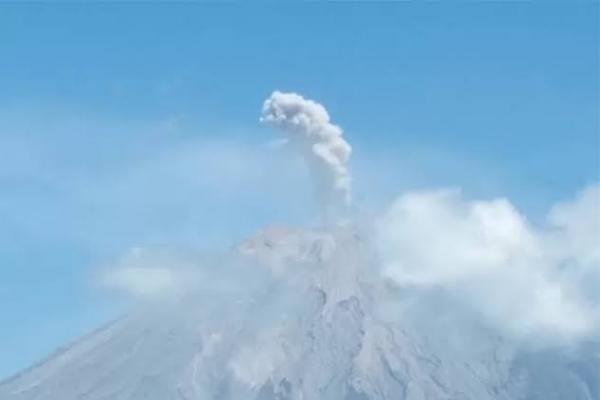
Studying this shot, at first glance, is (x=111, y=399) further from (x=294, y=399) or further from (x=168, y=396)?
(x=294, y=399)

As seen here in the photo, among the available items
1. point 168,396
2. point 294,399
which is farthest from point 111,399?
point 294,399

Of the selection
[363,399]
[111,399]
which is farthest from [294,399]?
[111,399]

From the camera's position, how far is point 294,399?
19812 cm

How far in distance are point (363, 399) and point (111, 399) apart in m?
37.8

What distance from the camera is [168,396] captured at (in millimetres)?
198625

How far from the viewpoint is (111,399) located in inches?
7864

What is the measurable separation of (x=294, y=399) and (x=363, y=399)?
10.5 meters

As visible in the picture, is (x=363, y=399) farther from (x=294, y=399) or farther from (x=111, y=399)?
(x=111, y=399)

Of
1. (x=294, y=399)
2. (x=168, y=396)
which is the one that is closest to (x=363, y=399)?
(x=294, y=399)

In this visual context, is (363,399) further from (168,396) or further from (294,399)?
(168,396)

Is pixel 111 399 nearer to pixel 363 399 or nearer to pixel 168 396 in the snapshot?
pixel 168 396

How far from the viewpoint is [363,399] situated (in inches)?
7864

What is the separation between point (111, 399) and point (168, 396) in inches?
345
